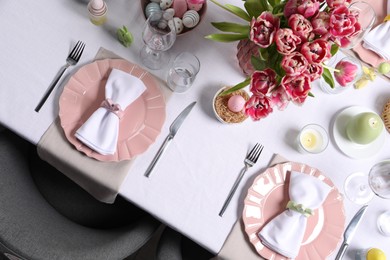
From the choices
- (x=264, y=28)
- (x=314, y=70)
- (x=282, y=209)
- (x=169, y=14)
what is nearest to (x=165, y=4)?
(x=169, y=14)

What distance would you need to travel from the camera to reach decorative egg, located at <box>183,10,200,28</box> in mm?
1178

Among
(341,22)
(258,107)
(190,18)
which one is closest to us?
(341,22)

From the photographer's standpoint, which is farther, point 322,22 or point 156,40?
point 156,40

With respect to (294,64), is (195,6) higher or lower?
lower

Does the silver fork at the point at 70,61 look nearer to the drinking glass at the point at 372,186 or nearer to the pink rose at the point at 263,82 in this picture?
the pink rose at the point at 263,82

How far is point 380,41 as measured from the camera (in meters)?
1.27

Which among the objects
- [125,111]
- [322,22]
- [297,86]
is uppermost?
[322,22]

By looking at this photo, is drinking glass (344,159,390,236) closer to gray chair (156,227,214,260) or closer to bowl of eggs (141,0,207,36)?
gray chair (156,227,214,260)

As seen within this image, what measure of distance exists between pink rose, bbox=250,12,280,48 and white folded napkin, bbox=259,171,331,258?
0.43m

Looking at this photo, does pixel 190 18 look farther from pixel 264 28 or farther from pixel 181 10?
pixel 264 28

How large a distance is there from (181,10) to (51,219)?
2.19 feet

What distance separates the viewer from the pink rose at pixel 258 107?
916 millimetres

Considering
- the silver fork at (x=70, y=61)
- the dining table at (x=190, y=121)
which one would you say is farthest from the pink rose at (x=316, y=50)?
the silver fork at (x=70, y=61)

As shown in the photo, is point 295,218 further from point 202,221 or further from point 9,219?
point 9,219
